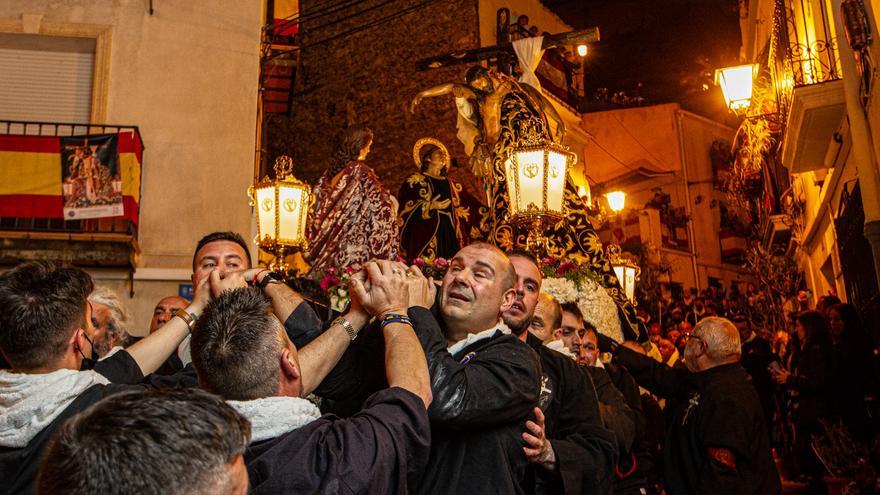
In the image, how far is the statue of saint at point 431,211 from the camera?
27.0ft

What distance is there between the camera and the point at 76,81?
33.7 ft

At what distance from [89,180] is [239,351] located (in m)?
7.69

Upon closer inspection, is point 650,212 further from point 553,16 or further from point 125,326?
point 125,326

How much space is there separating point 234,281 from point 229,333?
0.96 m

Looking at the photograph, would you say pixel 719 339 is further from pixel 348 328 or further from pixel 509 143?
pixel 509 143

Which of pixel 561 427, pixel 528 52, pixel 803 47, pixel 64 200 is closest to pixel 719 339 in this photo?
pixel 561 427

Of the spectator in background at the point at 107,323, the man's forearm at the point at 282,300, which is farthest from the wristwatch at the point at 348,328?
the spectator in background at the point at 107,323

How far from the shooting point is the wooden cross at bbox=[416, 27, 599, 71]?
30.0 ft

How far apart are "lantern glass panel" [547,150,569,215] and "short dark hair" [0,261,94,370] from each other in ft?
13.6

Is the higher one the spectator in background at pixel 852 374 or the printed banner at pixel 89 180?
the printed banner at pixel 89 180

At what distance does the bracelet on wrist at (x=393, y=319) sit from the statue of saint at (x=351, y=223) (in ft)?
14.0

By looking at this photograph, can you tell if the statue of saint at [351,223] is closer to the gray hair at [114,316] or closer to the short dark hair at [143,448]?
the gray hair at [114,316]

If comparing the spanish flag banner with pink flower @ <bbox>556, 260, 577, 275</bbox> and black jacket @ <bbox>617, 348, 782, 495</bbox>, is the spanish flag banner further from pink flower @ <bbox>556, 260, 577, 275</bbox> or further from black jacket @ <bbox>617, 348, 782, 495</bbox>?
black jacket @ <bbox>617, 348, 782, 495</bbox>

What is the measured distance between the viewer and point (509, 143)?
8.30 metres
